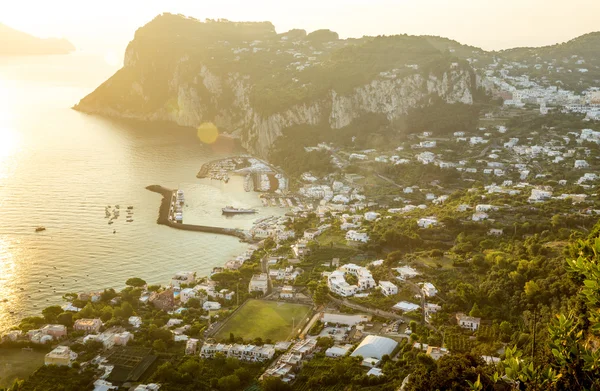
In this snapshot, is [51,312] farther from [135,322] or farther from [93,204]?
[93,204]

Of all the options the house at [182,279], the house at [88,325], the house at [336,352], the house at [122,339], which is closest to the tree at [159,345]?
the house at [122,339]

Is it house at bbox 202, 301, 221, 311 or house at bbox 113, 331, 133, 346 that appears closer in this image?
house at bbox 113, 331, 133, 346

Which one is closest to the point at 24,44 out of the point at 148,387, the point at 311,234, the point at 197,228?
the point at 197,228

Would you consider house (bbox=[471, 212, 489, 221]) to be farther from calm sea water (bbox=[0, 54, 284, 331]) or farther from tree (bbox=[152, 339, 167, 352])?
tree (bbox=[152, 339, 167, 352])

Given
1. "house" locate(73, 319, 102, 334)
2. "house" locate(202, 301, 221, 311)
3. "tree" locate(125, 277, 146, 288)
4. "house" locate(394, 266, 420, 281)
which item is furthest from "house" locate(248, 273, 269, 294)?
"house" locate(73, 319, 102, 334)

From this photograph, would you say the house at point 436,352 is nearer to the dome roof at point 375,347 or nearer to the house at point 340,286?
the dome roof at point 375,347

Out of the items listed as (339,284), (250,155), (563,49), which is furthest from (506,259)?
(563,49)

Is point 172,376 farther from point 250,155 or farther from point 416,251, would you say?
point 250,155
